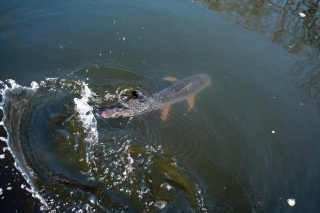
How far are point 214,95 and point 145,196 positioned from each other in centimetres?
278

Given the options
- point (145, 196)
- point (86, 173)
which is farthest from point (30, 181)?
point (145, 196)

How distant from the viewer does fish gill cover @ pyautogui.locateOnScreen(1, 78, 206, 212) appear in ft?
12.9

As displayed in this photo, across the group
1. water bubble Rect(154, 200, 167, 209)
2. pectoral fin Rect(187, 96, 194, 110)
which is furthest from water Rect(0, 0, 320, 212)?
pectoral fin Rect(187, 96, 194, 110)

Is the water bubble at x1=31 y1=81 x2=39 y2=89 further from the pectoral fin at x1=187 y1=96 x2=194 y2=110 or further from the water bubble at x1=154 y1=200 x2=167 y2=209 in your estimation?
the water bubble at x1=154 y1=200 x2=167 y2=209

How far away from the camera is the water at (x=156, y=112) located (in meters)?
4.14

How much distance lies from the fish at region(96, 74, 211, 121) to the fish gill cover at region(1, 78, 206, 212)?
7.7 inches

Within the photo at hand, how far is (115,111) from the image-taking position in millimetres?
5102

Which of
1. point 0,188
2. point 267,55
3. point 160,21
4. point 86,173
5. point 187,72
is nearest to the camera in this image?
point 0,188

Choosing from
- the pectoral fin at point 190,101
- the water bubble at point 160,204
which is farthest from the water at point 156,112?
the pectoral fin at point 190,101

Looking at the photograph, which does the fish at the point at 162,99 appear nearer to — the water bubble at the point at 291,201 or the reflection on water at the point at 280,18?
the water bubble at the point at 291,201

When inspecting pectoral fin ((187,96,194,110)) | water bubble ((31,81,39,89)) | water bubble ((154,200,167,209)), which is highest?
pectoral fin ((187,96,194,110))

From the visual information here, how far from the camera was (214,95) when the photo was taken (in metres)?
6.00

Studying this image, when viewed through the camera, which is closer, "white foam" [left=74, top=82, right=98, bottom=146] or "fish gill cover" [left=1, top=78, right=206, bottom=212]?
"fish gill cover" [left=1, top=78, right=206, bottom=212]

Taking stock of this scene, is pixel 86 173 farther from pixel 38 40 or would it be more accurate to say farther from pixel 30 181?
pixel 38 40
